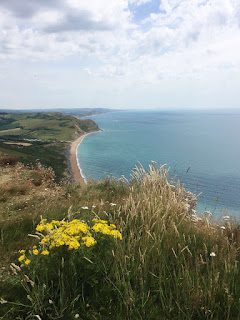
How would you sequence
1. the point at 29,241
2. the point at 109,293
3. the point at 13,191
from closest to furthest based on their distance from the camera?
the point at 109,293, the point at 29,241, the point at 13,191

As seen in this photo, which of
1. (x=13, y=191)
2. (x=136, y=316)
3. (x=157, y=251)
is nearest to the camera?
(x=136, y=316)

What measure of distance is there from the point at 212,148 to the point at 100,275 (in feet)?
405

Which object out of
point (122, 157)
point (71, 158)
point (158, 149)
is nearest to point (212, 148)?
point (158, 149)

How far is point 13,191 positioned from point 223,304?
309 inches

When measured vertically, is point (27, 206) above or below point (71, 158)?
above

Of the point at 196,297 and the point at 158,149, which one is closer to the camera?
the point at 196,297

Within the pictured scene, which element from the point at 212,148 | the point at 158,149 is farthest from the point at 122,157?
the point at 212,148

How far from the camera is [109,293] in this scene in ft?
9.41

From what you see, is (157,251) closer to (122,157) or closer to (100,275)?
(100,275)

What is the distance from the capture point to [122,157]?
105062mm

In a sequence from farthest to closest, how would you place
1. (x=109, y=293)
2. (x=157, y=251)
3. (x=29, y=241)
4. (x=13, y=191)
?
(x=13, y=191) < (x=29, y=241) < (x=157, y=251) < (x=109, y=293)

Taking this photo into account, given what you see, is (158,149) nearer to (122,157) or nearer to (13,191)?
(122,157)

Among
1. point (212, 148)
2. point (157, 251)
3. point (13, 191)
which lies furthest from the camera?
point (212, 148)

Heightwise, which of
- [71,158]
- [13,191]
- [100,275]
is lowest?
[71,158]
